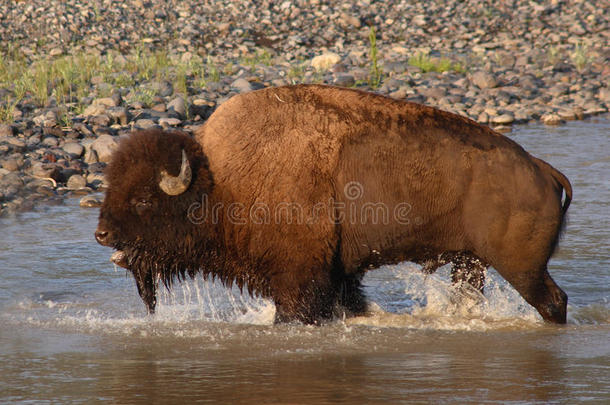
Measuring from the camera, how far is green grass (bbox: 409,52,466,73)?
718 inches

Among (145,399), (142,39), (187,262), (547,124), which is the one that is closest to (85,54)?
(142,39)

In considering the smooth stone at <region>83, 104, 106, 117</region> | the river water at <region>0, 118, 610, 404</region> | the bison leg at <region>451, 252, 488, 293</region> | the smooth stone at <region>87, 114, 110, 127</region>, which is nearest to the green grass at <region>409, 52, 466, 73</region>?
the smooth stone at <region>83, 104, 106, 117</region>

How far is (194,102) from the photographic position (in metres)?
14.5

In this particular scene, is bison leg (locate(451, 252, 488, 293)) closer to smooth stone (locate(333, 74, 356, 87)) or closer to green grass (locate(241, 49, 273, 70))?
smooth stone (locate(333, 74, 356, 87))

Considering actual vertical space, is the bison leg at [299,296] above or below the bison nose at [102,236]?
below

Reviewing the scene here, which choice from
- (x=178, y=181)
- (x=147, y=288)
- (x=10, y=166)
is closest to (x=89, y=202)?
(x=10, y=166)

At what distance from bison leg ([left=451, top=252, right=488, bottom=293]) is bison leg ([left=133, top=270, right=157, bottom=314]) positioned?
238 cm

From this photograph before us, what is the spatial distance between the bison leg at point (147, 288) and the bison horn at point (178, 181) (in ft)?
2.55

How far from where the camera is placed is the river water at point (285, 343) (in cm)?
521

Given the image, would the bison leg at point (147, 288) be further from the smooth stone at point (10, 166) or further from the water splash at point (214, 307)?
the smooth stone at point (10, 166)

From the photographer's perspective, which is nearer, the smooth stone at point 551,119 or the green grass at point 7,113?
the green grass at point 7,113

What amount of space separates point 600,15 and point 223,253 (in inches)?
773

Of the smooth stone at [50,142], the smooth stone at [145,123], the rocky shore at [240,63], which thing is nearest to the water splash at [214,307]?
the rocky shore at [240,63]

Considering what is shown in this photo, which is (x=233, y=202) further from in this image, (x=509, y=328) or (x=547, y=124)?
(x=547, y=124)
